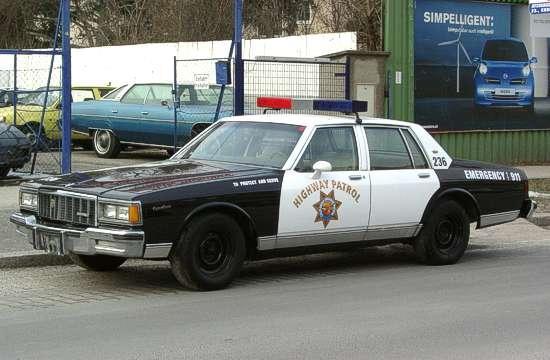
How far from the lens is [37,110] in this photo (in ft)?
67.4

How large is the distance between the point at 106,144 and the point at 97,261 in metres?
11.9

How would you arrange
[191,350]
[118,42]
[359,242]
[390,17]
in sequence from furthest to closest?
1. [118,42]
2. [390,17]
3. [359,242]
4. [191,350]

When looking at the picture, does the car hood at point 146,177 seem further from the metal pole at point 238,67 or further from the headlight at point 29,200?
the metal pole at point 238,67

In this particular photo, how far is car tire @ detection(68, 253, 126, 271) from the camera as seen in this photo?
29.9 feet

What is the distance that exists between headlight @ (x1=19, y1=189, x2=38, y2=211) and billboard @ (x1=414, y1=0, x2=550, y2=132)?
11561mm

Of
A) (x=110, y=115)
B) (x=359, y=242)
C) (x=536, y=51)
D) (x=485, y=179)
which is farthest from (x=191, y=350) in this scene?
(x=536, y=51)

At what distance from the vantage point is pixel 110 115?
67.6 ft

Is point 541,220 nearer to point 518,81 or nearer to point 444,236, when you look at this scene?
point 444,236

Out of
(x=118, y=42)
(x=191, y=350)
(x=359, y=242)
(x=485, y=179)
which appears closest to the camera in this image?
(x=191, y=350)

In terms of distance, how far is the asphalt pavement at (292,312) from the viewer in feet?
20.9

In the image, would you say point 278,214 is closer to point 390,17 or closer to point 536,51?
point 390,17

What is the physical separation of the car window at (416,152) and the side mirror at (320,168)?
52.7 inches

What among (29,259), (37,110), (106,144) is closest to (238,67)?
(29,259)

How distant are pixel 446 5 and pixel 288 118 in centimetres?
1087
